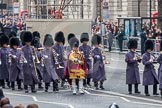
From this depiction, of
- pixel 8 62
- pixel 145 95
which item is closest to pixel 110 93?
pixel 145 95

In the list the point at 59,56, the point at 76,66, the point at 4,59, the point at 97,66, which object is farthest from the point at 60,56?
the point at 4,59

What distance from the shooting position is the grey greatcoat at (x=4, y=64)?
24320 mm

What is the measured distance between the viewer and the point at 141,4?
60.1 m

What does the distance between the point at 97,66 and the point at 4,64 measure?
327cm

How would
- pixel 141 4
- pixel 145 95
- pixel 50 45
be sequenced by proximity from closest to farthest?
pixel 145 95
pixel 50 45
pixel 141 4

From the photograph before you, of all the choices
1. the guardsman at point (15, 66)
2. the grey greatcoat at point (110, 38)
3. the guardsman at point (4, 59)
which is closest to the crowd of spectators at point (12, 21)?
the grey greatcoat at point (110, 38)

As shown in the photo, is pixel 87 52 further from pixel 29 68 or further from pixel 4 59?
pixel 4 59

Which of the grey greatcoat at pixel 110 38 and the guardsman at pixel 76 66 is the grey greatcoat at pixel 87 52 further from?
the grey greatcoat at pixel 110 38

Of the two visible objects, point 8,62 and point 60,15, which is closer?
point 8,62

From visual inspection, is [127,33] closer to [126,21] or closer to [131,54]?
[126,21]

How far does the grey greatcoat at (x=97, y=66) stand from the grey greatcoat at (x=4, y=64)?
2.92 m

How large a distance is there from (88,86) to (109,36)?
1908 centimetres

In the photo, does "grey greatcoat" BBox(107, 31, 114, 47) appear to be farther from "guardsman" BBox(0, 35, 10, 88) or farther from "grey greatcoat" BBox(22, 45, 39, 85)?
"grey greatcoat" BBox(22, 45, 39, 85)

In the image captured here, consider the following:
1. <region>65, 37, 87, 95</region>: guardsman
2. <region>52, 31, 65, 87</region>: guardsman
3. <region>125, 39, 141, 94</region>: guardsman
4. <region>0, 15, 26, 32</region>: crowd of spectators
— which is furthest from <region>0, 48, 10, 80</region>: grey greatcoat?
<region>0, 15, 26, 32</region>: crowd of spectators
